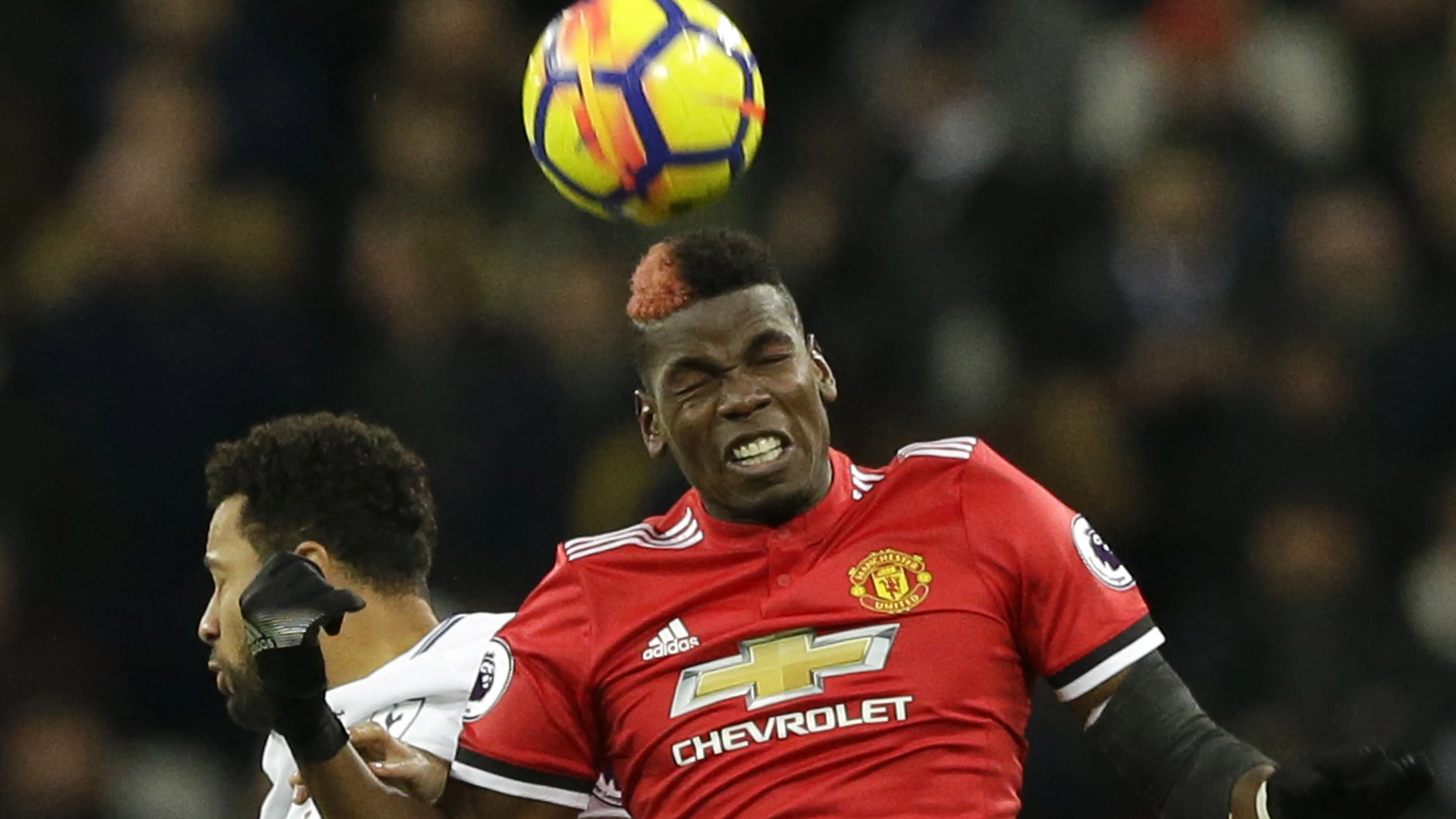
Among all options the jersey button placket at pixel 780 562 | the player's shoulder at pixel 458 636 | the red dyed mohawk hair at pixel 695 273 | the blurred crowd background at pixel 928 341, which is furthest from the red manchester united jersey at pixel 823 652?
the blurred crowd background at pixel 928 341

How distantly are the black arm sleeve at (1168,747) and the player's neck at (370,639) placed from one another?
4.40 feet

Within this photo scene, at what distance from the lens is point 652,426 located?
4254mm

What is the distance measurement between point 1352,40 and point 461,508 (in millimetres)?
3143

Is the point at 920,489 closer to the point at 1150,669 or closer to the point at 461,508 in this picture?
the point at 1150,669

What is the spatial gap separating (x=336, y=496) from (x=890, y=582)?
3.77ft

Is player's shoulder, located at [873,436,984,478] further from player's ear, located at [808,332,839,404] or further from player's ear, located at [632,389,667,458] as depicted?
player's ear, located at [632,389,667,458]

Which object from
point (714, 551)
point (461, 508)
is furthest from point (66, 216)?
point (714, 551)

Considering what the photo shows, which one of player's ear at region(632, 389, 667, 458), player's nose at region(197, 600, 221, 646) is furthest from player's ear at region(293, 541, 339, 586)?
player's ear at region(632, 389, 667, 458)

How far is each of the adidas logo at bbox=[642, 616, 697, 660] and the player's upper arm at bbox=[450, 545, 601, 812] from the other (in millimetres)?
112

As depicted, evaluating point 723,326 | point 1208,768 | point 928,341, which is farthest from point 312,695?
point 928,341

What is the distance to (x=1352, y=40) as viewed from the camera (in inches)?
303

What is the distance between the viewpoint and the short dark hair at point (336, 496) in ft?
15.0

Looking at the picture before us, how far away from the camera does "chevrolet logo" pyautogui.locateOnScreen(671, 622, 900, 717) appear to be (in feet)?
13.1

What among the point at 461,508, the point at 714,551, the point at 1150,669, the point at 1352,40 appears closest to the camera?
the point at 1150,669
